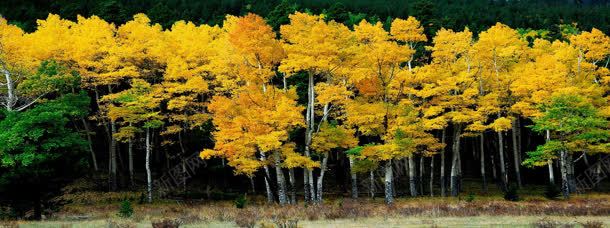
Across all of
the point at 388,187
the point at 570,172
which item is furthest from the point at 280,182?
the point at 570,172

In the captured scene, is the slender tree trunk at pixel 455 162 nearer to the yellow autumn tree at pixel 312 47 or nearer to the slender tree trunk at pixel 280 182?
the yellow autumn tree at pixel 312 47

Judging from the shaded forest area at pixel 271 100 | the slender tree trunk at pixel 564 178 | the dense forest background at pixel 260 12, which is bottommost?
the slender tree trunk at pixel 564 178

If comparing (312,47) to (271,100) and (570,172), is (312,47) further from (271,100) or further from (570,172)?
(570,172)

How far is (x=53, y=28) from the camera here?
3738 centimetres

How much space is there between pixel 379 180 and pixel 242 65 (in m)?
20.9

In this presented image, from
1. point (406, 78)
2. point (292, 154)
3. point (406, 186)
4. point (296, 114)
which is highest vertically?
point (406, 78)

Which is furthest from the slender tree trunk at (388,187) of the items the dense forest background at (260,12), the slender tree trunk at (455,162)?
the dense forest background at (260,12)

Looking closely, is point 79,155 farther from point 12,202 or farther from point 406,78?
point 406,78

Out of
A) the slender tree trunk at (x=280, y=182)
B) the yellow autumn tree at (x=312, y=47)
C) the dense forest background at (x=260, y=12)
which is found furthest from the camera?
the dense forest background at (x=260, y=12)

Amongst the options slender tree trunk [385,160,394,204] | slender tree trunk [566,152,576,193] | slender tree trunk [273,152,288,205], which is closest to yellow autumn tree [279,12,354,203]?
slender tree trunk [273,152,288,205]

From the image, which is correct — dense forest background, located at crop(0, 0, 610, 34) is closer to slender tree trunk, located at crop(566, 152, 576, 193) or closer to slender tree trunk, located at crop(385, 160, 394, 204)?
slender tree trunk, located at crop(566, 152, 576, 193)

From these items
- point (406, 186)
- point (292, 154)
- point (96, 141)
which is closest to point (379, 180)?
point (406, 186)

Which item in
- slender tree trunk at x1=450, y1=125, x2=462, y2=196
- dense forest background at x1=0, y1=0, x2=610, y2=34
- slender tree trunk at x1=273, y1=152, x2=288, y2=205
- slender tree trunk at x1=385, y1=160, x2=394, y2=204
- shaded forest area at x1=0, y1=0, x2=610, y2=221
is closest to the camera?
shaded forest area at x1=0, y1=0, x2=610, y2=221

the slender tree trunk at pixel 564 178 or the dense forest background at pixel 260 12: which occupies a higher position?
the dense forest background at pixel 260 12
